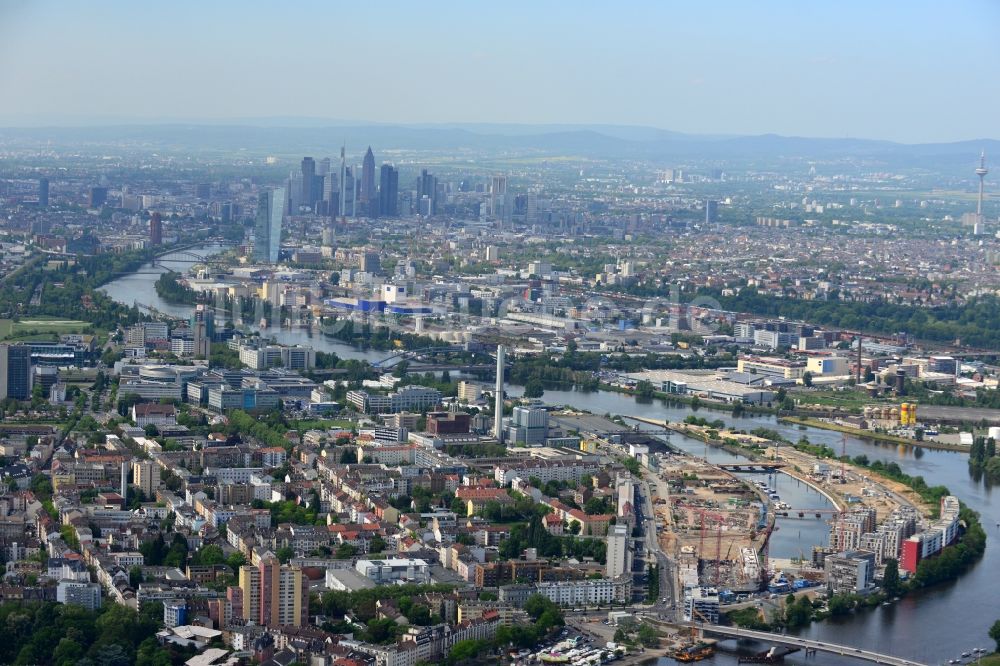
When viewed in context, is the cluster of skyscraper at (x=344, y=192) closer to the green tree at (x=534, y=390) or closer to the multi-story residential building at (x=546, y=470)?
the green tree at (x=534, y=390)

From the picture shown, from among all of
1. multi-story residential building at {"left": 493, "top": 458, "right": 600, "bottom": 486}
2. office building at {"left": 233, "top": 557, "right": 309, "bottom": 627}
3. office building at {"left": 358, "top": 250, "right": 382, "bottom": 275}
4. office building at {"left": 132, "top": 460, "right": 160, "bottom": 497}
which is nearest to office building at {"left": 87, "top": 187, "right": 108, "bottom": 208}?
office building at {"left": 358, "top": 250, "right": 382, "bottom": 275}

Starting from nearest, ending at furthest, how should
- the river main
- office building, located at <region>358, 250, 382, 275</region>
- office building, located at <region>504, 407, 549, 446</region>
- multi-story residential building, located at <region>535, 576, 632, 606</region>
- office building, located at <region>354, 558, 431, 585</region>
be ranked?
the river main → multi-story residential building, located at <region>535, 576, 632, 606</region> → office building, located at <region>354, 558, 431, 585</region> → office building, located at <region>504, 407, 549, 446</region> → office building, located at <region>358, 250, 382, 275</region>

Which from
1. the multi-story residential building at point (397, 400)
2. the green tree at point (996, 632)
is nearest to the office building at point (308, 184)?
the multi-story residential building at point (397, 400)

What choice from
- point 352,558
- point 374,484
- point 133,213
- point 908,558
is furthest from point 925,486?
point 133,213

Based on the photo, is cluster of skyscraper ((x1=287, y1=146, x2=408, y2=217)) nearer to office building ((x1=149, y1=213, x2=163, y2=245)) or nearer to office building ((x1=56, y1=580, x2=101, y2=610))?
office building ((x1=149, y1=213, x2=163, y2=245))

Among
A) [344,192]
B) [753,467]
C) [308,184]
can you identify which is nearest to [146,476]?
[753,467]
